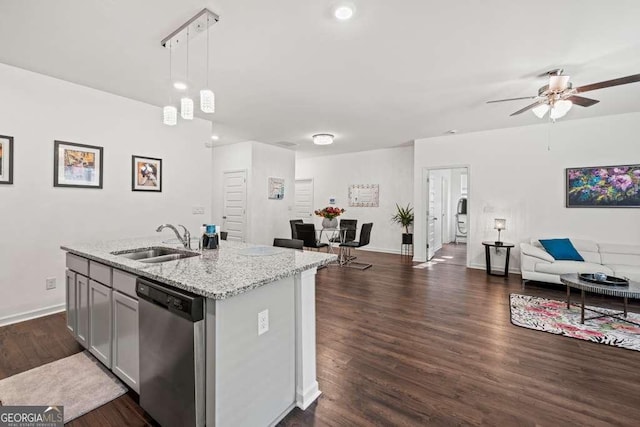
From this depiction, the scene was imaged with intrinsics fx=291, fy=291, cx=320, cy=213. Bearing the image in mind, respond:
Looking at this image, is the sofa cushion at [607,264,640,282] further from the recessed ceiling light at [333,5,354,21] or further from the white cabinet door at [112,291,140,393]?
the white cabinet door at [112,291,140,393]

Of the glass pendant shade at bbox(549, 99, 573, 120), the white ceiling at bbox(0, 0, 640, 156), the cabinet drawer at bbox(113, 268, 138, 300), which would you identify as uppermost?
the white ceiling at bbox(0, 0, 640, 156)

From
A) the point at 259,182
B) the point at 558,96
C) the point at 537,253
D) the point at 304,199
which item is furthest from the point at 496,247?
the point at 304,199

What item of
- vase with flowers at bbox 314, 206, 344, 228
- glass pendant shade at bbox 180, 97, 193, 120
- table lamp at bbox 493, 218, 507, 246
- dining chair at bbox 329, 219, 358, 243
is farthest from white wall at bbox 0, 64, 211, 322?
table lamp at bbox 493, 218, 507, 246

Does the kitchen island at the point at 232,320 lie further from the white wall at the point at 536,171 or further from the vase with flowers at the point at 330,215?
the white wall at the point at 536,171

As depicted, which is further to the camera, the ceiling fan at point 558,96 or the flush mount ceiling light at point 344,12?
the ceiling fan at point 558,96

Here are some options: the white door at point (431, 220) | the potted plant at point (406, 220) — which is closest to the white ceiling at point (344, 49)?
the white door at point (431, 220)

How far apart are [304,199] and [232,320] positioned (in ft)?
25.5

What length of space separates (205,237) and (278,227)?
469 cm

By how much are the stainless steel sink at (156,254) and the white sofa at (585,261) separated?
465 cm

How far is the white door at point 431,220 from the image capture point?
6289mm

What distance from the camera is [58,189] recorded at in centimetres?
333

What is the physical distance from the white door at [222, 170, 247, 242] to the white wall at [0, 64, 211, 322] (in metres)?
2.29

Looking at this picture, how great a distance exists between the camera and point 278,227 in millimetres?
7211

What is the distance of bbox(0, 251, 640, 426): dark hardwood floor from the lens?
5.69ft
